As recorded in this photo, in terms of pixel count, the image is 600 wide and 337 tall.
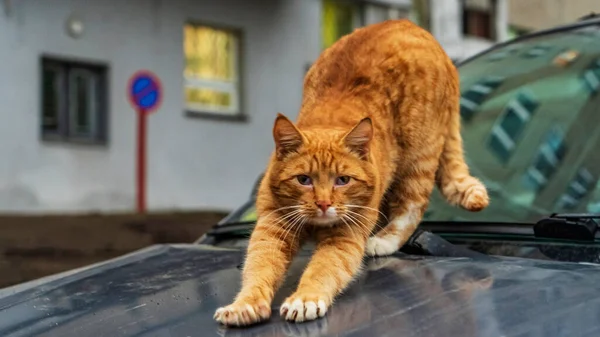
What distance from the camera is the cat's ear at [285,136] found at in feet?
6.95

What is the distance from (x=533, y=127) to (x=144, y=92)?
885 centimetres

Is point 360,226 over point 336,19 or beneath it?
beneath

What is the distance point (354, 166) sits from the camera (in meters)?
2.19

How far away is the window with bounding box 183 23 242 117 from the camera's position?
12953mm

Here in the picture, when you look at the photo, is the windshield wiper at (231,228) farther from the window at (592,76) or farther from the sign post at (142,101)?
the sign post at (142,101)

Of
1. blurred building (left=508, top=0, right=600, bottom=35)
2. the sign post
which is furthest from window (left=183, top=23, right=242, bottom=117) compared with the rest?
blurred building (left=508, top=0, right=600, bottom=35)

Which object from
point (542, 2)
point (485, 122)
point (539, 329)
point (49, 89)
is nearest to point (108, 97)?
point (49, 89)

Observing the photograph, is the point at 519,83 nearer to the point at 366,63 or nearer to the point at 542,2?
the point at 366,63

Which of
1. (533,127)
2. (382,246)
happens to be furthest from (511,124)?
(382,246)

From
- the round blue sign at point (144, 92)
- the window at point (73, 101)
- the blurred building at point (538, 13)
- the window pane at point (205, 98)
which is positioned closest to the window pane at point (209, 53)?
the window pane at point (205, 98)

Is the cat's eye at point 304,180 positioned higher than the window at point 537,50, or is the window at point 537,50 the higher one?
the window at point 537,50

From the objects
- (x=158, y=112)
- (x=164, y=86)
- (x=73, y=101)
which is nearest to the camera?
(x=73, y=101)

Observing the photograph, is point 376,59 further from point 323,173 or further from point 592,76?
point 592,76

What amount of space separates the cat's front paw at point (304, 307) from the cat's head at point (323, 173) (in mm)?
332
